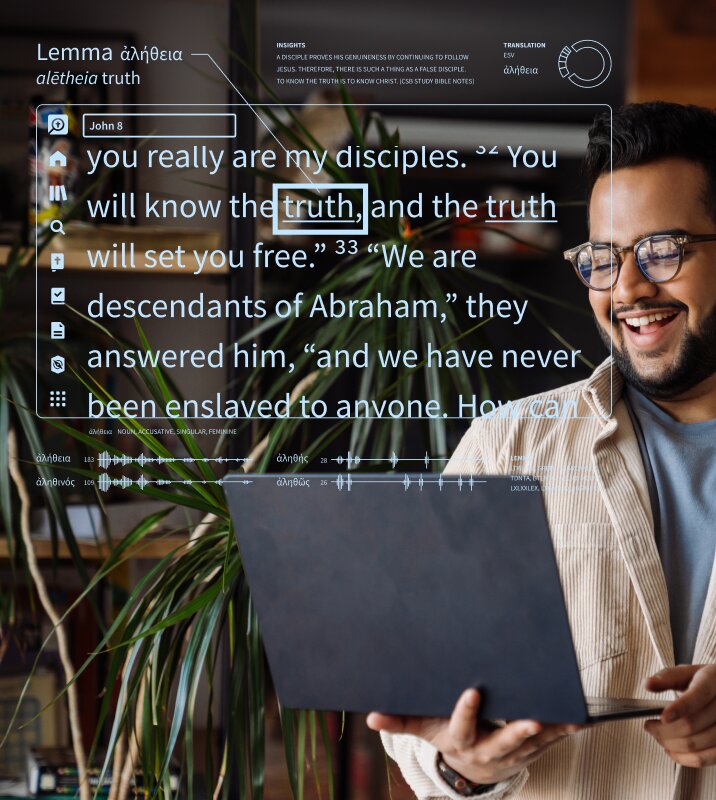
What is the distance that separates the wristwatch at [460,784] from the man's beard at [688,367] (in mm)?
625

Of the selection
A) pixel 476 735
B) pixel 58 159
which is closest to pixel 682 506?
pixel 476 735

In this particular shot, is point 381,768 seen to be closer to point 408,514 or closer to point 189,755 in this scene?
point 189,755

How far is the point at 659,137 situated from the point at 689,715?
0.84 meters

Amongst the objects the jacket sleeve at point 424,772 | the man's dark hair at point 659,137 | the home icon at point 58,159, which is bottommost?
the jacket sleeve at point 424,772

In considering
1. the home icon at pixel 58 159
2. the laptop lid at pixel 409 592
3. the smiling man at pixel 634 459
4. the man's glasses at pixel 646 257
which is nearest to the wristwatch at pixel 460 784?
the smiling man at pixel 634 459

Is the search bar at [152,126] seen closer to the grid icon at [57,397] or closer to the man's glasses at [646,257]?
the grid icon at [57,397]

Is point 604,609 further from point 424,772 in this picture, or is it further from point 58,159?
point 58,159

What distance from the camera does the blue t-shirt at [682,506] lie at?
4.45 ft

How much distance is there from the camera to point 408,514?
3.25 feet

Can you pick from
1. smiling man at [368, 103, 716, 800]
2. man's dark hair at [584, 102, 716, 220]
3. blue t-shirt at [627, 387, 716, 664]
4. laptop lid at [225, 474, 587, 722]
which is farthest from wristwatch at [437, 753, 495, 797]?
man's dark hair at [584, 102, 716, 220]

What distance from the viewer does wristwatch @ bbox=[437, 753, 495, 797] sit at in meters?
1.19

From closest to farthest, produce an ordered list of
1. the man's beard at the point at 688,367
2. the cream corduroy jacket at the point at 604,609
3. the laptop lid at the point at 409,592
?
the laptop lid at the point at 409,592 → the cream corduroy jacket at the point at 604,609 → the man's beard at the point at 688,367

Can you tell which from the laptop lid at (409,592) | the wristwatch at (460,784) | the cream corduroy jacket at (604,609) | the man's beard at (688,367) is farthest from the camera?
the man's beard at (688,367)

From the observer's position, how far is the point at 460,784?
46.8 inches
